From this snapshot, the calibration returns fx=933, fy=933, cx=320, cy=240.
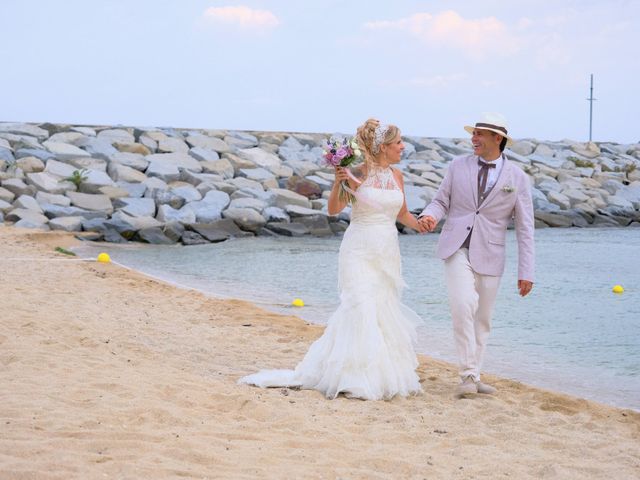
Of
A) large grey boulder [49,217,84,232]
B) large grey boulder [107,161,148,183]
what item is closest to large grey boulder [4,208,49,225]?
large grey boulder [49,217,84,232]

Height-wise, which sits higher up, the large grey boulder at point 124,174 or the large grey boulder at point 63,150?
the large grey boulder at point 63,150

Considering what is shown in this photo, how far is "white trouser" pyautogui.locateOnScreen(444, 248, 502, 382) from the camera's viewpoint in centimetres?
671

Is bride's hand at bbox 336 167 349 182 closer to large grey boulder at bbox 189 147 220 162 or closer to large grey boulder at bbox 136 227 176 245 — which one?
large grey boulder at bbox 136 227 176 245

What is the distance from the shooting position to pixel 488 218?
269 inches

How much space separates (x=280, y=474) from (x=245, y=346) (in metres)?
4.37

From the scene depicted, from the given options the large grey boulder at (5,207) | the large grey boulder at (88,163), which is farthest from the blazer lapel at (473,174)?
the large grey boulder at (88,163)

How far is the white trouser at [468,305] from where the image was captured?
22.0 feet

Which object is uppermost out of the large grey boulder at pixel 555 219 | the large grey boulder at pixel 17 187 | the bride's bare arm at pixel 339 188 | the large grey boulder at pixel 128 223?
the bride's bare arm at pixel 339 188

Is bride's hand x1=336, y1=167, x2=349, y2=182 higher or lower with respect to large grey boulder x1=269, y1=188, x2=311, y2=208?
higher

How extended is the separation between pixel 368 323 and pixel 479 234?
104 cm

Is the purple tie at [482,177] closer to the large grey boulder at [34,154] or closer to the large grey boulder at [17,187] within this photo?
the large grey boulder at [17,187]

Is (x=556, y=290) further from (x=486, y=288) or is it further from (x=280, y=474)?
(x=280, y=474)

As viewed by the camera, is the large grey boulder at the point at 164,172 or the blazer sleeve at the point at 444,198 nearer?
the blazer sleeve at the point at 444,198

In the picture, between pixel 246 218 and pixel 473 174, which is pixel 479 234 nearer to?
pixel 473 174
